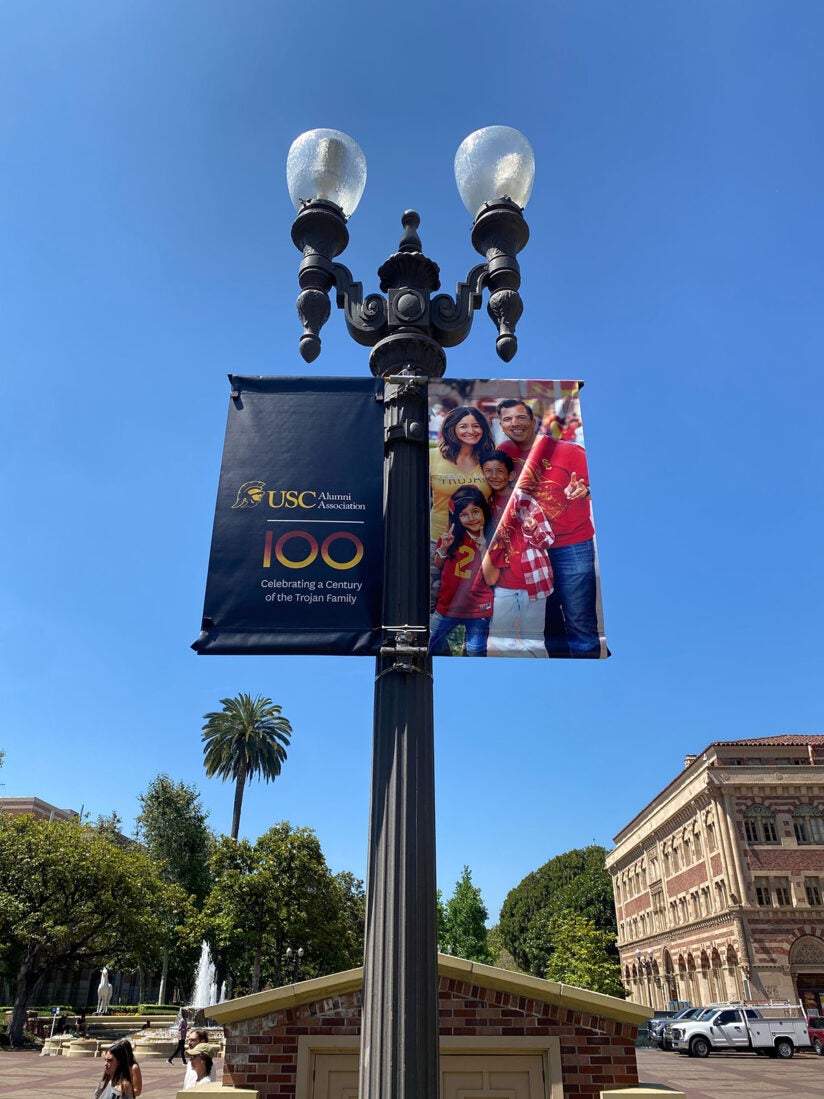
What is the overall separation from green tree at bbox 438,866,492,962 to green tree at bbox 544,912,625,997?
21.6 ft

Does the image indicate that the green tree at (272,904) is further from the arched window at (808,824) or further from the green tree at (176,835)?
the arched window at (808,824)

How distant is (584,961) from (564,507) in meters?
46.6

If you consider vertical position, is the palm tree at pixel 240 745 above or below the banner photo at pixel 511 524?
above

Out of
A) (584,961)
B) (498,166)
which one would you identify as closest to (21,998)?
(584,961)

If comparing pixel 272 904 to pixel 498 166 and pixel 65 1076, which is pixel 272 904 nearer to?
pixel 65 1076

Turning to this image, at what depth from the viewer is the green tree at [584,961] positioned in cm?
4347

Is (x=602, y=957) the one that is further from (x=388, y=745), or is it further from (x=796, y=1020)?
(x=388, y=745)

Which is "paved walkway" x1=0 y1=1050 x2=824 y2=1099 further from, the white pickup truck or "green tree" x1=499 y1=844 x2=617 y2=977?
"green tree" x1=499 y1=844 x2=617 y2=977

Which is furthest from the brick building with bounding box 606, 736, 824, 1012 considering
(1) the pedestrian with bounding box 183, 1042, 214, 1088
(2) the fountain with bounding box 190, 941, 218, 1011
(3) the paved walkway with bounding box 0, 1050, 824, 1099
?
(1) the pedestrian with bounding box 183, 1042, 214, 1088

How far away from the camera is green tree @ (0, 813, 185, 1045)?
29.8 m

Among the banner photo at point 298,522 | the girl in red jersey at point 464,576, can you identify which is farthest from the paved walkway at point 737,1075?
the banner photo at point 298,522

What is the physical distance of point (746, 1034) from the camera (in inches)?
1211

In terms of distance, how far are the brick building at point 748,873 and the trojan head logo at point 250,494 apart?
46233 millimetres

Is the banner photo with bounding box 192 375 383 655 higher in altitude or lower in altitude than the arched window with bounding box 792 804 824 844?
lower
